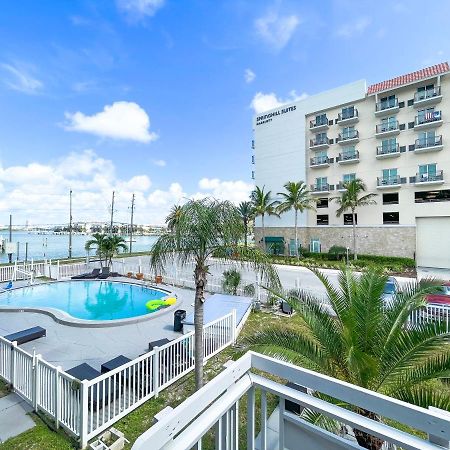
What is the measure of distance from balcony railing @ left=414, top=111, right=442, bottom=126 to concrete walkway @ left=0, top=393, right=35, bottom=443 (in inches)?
1402

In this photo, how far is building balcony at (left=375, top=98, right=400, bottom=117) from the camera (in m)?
29.1

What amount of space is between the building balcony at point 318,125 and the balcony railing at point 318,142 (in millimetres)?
1272

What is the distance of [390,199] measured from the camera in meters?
29.1

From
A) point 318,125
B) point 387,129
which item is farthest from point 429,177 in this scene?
point 318,125

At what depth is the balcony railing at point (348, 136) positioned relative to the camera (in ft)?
103

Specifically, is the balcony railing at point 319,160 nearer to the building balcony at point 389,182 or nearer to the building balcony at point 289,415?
the building balcony at point 389,182

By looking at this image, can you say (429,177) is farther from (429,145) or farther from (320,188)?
(320,188)

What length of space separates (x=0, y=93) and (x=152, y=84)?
8.54 metres

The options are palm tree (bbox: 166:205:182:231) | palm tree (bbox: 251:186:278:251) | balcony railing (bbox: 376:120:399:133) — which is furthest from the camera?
palm tree (bbox: 251:186:278:251)

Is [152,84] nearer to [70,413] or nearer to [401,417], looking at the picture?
[70,413]

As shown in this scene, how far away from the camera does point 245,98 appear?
2397 centimetres

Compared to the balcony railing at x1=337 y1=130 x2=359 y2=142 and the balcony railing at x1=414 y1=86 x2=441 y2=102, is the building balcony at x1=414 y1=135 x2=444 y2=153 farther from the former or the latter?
the balcony railing at x1=337 y1=130 x2=359 y2=142

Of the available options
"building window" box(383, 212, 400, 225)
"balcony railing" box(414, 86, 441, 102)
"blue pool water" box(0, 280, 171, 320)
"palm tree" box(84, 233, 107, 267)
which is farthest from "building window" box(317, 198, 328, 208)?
"palm tree" box(84, 233, 107, 267)

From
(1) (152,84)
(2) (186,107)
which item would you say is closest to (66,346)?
(1) (152,84)
